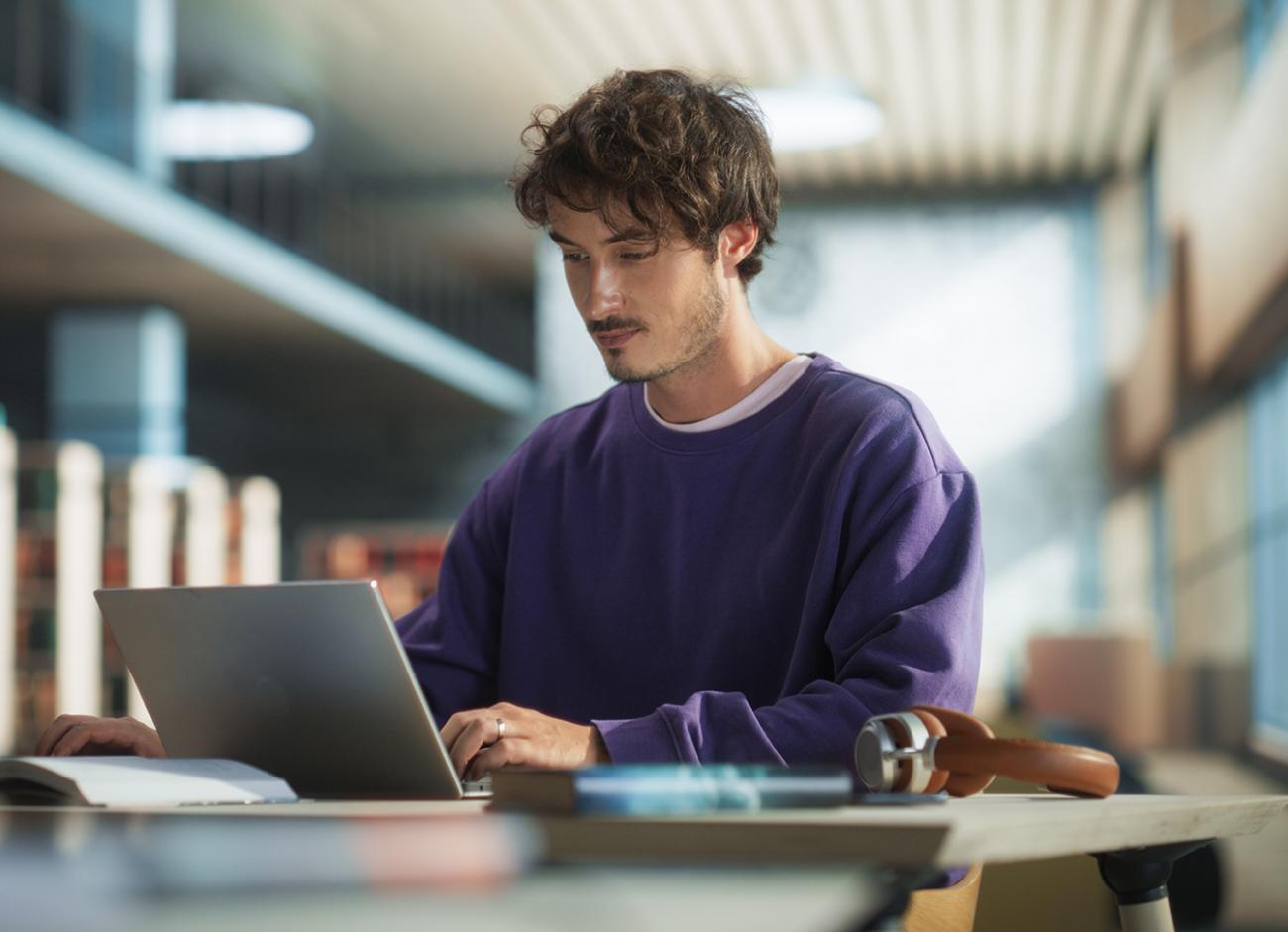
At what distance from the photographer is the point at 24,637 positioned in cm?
805

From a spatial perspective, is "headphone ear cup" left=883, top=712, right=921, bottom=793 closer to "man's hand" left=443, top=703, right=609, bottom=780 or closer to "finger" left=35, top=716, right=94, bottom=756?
"man's hand" left=443, top=703, right=609, bottom=780

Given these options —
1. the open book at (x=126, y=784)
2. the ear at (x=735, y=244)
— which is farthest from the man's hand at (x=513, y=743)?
the ear at (x=735, y=244)

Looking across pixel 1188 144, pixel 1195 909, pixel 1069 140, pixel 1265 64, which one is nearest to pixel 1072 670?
pixel 1188 144

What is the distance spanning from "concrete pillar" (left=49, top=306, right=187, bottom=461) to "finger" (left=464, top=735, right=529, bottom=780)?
28.3 ft

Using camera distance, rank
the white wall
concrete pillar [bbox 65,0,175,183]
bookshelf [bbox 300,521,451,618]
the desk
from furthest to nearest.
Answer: bookshelf [bbox 300,521,451,618], the white wall, concrete pillar [bbox 65,0,175,183], the desk

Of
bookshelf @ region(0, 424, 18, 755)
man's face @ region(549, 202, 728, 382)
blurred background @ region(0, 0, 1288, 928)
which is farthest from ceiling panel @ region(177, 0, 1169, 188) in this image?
man's face @ region(549, 202, 728, 382)

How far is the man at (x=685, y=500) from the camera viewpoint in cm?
138

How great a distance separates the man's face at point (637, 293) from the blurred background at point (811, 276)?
12.3ft

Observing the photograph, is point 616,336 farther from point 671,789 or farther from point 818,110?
point 818,110

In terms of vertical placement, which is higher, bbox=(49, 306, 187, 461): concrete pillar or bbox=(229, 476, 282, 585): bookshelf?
bbox=(49, 306, 187, 461): concrete pillar

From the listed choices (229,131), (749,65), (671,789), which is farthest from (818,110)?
(671,789)

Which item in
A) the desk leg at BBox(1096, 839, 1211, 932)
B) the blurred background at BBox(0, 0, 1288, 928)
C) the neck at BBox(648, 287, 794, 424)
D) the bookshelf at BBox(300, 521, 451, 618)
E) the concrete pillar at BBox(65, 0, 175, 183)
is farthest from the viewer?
the bookshelf at BBox(300, 521, 451, 618)

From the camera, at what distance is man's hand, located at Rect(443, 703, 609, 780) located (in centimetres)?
117

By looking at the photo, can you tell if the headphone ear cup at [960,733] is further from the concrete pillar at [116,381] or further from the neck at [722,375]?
the concrete pillar at [116,381]
